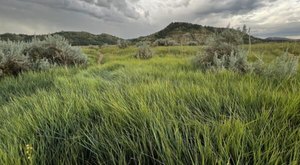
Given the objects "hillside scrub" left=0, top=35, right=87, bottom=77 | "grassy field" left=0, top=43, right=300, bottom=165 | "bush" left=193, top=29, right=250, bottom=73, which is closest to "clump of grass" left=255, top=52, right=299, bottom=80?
"bush" left=193, top=29, right=250, bottom=73

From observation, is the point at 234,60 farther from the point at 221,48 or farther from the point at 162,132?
the point at 162,132

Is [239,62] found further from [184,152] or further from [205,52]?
[184,152]

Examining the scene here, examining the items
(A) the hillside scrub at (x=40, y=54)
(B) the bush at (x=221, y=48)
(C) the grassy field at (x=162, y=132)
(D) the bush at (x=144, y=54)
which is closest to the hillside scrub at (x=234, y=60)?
(B) the bush at (x=221, y=48)

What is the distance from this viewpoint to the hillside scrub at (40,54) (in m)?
6.16

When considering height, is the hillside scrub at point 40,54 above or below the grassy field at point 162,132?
above

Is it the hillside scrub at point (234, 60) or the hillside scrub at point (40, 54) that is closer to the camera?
the hillside scrub at point (234, 60)

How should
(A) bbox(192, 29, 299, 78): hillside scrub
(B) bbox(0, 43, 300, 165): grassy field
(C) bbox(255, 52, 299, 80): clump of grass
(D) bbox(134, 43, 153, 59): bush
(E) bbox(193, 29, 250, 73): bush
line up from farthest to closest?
(D) bbox(134, 43, 153, 59): bush → (E) bbox(193, 29, 250, 73): bush → (A) bbox(192, 29, 299, 78): hillside scrub → (C) bbox(255, 52, 299, 80): clump of grass → (B) bbox(0, 43, 300, 165): grassy field

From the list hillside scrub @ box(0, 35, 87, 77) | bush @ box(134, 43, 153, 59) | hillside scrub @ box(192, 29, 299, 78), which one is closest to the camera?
hillside scrub @ box(192, 29, 299, 78)

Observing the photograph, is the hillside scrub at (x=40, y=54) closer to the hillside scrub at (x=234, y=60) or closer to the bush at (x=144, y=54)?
the bush at (x=144, y=54)

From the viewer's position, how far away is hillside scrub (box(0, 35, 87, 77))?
6.16 metres

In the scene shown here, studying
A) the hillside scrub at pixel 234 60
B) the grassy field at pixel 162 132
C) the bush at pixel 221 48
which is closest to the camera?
the grassy field at pixel 162 132

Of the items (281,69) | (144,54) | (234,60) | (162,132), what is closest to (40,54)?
(144,54)

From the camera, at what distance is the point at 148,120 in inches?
67.9

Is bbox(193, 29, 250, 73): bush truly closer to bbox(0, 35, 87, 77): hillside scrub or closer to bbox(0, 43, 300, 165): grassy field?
bbox(0, 43, 300, 165): grassy field
